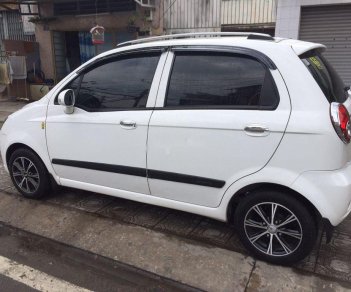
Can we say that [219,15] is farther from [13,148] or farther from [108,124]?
[108,124]

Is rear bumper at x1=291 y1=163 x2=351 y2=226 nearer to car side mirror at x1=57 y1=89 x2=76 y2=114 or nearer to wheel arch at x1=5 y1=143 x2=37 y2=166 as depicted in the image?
car side mirror at x1=57 y1=89 x2=76 y2=114

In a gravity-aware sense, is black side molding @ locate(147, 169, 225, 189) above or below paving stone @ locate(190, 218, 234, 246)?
above

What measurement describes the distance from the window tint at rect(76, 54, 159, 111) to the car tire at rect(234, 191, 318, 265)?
128 centimetres

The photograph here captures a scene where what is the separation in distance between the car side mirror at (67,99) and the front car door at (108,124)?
6 cm

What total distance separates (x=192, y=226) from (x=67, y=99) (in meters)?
1.68

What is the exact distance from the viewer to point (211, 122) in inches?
115

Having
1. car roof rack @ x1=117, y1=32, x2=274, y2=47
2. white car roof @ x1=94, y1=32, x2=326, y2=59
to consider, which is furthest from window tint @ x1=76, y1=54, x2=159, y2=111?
car roof rack @ x1=117, y1=32, x2=274, y2=47

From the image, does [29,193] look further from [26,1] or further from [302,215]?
[26,1]

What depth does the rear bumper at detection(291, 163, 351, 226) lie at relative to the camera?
2629 millimetres

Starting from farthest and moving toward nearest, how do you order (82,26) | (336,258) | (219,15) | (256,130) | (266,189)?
(82,26)
(219,15)
(336,258)
(266,189)
(256,130)

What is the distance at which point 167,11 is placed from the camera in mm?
10688

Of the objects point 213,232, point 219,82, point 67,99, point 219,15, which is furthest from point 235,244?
point 219,15

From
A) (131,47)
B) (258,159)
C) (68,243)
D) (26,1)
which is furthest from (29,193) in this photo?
(26,1)

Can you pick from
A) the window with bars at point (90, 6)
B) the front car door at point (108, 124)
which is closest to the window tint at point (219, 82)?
the front car door at point (108, 124)
